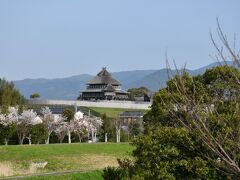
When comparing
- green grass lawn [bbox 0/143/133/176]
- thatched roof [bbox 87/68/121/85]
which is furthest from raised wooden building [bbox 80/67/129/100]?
green grass lawn [bbox 0/143/133/176]

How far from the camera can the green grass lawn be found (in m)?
33.8

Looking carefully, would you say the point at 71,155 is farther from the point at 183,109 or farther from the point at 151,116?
the point at 183,109

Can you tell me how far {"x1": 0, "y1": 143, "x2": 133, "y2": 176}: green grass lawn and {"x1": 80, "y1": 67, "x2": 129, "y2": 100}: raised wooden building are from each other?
228 feet

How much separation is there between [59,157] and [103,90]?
247 feet

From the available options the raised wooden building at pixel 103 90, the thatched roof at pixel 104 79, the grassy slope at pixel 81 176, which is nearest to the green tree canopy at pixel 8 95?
the raised wooden building at pixel 103 90

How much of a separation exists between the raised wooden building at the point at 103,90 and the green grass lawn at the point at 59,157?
228 ft

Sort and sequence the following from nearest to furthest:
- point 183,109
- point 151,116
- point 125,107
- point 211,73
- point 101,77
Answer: point 183,109
point 211,73
point 151,116
point 125,107
point 101,77

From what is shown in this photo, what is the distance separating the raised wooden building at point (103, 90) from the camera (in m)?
113

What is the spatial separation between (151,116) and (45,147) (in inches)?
642

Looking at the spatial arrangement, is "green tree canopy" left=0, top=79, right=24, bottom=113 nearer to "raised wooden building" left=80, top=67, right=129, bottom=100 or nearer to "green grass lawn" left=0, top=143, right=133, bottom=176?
"green grass lawn" left=0, top=143, right=133, bottom=176

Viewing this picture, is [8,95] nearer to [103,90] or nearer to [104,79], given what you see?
[103,90]

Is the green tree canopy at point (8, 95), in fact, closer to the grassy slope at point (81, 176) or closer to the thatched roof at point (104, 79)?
the grassy slope at point (81, 176)

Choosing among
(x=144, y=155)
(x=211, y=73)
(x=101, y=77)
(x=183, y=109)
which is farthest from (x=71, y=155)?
(x=101, y=77)

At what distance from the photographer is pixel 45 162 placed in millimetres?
34781
